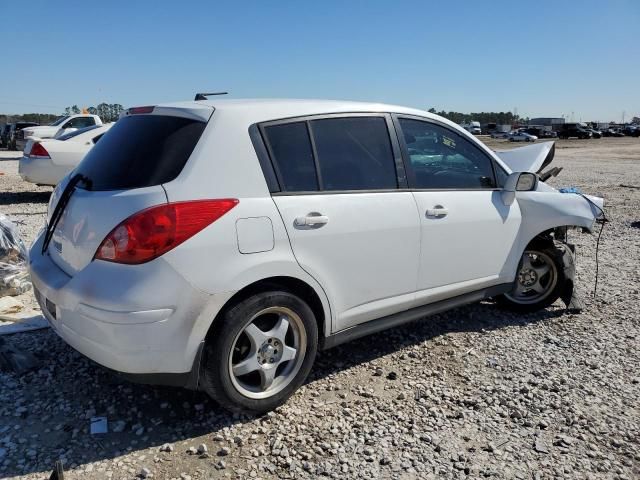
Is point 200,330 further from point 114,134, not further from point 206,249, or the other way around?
point 114,134

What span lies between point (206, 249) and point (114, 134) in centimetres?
114

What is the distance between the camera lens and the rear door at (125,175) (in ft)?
9.02

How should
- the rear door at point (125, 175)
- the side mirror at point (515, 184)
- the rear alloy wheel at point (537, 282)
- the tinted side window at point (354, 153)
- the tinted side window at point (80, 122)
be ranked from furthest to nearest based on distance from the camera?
the tinted side window at point (80, 122) → the rear alloy wheel at point (537, 282) → the side mirror at point (515, 184) → the tinted side window at point (354, 153) → the rear door at point (125, 175)

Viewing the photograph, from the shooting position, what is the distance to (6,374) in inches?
138

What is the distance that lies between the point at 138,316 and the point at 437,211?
6.97ft

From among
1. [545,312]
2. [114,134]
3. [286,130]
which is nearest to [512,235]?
[545,312]

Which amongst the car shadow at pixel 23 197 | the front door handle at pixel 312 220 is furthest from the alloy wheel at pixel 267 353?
the car shadow at pixel 23 197

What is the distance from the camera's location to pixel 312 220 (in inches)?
122

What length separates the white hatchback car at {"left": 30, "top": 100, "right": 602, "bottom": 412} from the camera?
8.77ft

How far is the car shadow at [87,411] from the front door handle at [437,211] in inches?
43.6

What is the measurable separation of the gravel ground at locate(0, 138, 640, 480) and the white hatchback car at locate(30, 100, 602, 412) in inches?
12.4

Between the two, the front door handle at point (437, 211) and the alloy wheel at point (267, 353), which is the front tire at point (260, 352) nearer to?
the alloy wheel at point (267, 353)

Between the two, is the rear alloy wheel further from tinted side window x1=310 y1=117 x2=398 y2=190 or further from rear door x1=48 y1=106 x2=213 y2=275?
rear door x1=48 y1=106 x2=213 y2=275

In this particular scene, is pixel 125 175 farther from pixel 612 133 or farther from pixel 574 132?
pixel 612 133
